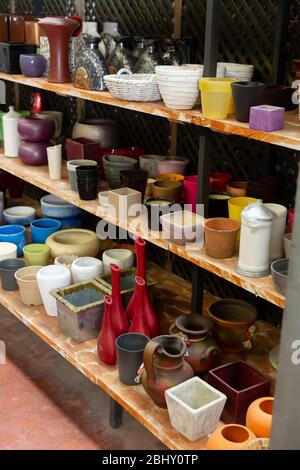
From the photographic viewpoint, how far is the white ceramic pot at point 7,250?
2920 millimetres

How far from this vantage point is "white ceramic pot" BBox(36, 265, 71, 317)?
2559 millimetres

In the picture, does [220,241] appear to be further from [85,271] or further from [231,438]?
[85,271]

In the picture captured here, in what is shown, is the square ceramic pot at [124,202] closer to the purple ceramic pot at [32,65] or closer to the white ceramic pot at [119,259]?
the white ceramic pot at [119,259]

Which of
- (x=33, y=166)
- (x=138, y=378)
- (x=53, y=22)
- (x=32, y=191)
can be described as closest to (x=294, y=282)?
(x=138, y=378)

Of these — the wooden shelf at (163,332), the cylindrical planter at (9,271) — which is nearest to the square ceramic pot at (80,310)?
the wooden shelf at (163,332)

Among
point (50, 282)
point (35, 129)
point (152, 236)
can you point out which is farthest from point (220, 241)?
point (35, 129)

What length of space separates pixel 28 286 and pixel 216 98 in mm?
1314

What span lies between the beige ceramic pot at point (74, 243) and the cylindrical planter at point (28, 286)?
0.19 meters

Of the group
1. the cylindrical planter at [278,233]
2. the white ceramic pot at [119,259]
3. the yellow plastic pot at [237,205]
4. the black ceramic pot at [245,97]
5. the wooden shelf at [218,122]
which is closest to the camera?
the wooden shelf at [218,122]

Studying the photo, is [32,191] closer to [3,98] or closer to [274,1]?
[3,98]

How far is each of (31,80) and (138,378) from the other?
1.51 metres

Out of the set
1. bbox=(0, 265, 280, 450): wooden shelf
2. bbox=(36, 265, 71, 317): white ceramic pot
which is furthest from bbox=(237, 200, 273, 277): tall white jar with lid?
bbox=(36, 265, 71, 317): white ceramic pot

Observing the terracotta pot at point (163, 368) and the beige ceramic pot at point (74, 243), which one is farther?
the beige ceramic pot at point (74, 243)

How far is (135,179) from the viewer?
2.42m
